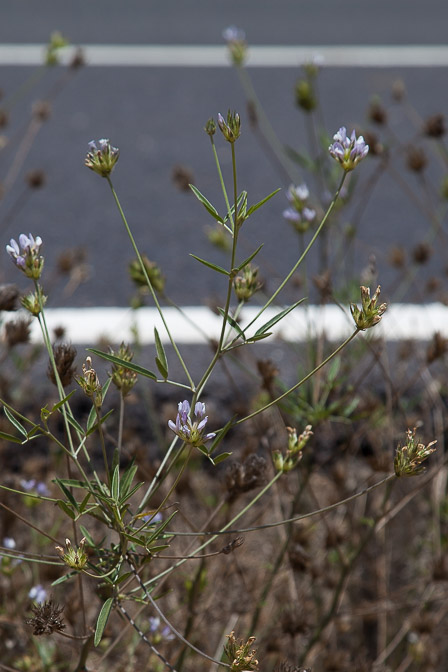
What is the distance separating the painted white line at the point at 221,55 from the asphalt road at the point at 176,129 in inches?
3.9

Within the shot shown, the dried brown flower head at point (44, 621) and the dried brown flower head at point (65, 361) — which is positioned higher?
the dried brown flower head at point (65, 361)

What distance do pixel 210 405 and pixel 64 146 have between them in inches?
92.4

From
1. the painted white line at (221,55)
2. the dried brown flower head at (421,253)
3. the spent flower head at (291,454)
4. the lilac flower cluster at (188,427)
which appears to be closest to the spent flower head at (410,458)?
the spent flower head at (291,454)

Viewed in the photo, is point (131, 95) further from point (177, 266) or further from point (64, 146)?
point (177, 266)

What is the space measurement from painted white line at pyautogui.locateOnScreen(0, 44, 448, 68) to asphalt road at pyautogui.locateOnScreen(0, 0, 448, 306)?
99mm

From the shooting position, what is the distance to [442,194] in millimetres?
2152

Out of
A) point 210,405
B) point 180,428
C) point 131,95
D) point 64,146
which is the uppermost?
point 131,95

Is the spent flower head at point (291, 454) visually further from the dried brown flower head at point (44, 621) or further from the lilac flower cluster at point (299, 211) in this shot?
the lilac flower cluster at point (299, 211)

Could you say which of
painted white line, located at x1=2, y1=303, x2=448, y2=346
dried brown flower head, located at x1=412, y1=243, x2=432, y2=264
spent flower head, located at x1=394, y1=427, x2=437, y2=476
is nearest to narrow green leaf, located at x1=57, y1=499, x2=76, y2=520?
spent flower head, located at x1=394, y1=427, x2=437, y2=476

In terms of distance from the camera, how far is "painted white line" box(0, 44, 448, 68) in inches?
208

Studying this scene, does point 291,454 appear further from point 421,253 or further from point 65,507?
point 421,253

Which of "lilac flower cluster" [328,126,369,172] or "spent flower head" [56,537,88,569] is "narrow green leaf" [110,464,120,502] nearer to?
"spent flower head" [56,537,88,569]

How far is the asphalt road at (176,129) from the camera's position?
11.3 feet
